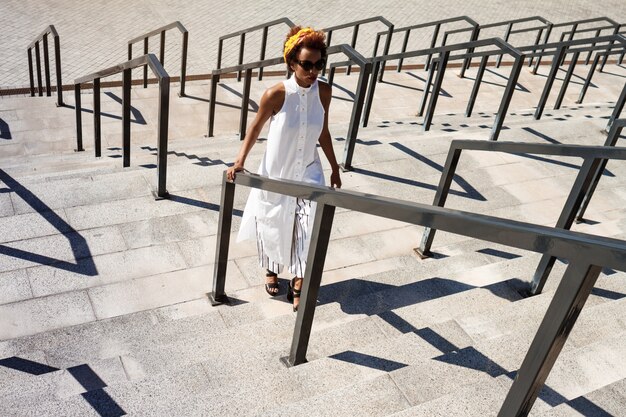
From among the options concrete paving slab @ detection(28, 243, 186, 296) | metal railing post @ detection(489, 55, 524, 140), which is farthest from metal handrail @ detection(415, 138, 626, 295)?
metal railing post @ detection(489, 55, 524, 140)

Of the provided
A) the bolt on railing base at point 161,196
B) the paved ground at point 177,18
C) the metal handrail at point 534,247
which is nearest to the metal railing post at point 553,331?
the metal handrail at point 534,247

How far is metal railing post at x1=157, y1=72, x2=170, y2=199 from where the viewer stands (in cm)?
396

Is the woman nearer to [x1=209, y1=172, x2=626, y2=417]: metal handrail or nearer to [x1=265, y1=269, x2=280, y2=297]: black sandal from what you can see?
[x1=265, y1=269, x2=280, y2=297]: black sandal

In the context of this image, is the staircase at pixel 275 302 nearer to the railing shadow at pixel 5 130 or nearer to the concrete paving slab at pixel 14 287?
the concrete paving slab at pixel 14 287

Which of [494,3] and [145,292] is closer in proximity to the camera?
[145,292]

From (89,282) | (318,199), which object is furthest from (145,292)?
(318,199)

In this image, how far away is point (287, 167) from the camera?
3.29 metres

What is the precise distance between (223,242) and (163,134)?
51.6 inches

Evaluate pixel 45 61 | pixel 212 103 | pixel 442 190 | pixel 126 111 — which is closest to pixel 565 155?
pixel 442 190

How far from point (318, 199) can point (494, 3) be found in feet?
47.6

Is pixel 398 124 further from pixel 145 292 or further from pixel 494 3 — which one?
pixel 494 3

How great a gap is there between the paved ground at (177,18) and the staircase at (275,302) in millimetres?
4265

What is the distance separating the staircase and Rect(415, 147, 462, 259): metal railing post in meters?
0.08

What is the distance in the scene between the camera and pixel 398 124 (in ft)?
23.0
